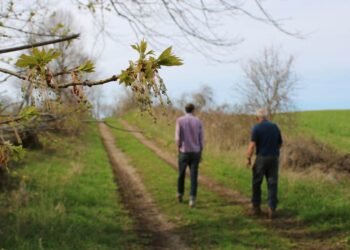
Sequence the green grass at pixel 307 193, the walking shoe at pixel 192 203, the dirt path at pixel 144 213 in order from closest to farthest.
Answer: the dirt path at pixel 144 213, the green grass at pixel 307 193, the walking shoe at pixel 192 203

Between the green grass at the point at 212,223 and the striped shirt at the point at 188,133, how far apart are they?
Result: 3.73ft

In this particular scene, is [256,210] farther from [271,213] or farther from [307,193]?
[307,193]

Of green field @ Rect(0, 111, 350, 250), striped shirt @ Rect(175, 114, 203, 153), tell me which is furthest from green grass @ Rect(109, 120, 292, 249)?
striped shirt @ Rect(175, 114, 203, 153)

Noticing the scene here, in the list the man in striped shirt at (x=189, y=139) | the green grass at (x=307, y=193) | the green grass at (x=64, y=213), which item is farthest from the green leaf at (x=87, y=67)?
the man in striped shirt at (x=189, y=139)

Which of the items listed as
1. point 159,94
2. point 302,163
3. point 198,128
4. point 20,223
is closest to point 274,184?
point 198,128

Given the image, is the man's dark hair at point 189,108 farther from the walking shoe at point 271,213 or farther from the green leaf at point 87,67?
the green leaf at point 87,67

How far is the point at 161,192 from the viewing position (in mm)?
11773

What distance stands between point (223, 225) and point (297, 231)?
1185mm

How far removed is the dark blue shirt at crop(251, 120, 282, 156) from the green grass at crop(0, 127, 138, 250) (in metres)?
2.69

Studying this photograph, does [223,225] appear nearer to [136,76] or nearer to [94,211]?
[94,211]

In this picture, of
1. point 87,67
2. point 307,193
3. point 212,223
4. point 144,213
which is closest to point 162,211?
point 144,213

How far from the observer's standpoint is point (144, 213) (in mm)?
9617

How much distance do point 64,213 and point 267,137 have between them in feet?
12.3

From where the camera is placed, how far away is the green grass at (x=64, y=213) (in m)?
7.23
